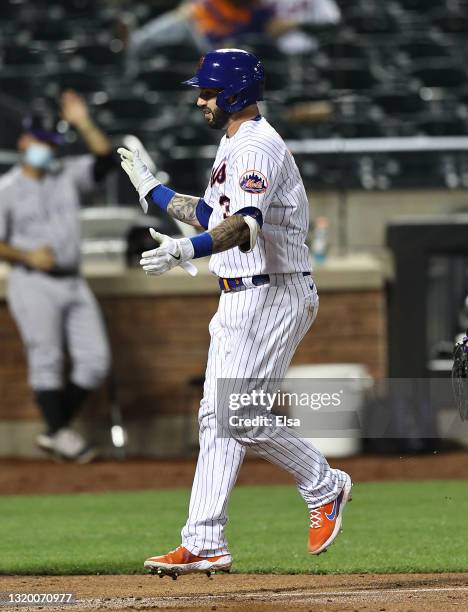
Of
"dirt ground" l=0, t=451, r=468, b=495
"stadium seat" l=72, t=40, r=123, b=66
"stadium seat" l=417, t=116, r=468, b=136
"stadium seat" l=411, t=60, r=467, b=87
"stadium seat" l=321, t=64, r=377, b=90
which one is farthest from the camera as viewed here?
"stadium seat" l=72, t=40, r=123, b=66

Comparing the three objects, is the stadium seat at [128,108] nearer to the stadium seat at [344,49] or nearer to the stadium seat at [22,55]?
the stadium seat at [22,55]

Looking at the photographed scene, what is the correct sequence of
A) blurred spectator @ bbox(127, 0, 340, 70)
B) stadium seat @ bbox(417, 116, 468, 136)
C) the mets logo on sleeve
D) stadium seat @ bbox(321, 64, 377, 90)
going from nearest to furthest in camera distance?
the mets logo on sleeve < stadium seat @ bbox(417, 116, 468, 136) < blurred spectator @ bbox(127, 0, 340, 70) < stadium seat @ bbox(321, 64, 377, 90)

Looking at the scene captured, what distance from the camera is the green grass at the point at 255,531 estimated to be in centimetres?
543

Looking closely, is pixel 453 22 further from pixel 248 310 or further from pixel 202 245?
pixel 202 245

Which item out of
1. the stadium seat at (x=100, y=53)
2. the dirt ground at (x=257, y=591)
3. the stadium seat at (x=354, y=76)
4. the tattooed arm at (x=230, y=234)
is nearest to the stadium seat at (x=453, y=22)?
the stadium seat at (x=354, y=76)

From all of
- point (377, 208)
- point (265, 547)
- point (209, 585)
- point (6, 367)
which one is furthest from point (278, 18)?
point (209, 585)

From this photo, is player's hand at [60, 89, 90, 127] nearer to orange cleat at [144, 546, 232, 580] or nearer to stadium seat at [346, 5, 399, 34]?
orange cleat at [144, 546, 232, 580]

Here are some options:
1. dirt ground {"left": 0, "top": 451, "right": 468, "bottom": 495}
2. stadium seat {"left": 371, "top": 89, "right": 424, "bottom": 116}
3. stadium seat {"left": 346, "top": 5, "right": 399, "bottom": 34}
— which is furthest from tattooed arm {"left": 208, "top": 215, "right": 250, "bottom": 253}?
stadium seat {"left": 346, "top": 5, "right": 399, "bottom": 34}

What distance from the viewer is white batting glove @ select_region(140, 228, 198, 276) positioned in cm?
407

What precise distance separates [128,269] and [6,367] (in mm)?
1298

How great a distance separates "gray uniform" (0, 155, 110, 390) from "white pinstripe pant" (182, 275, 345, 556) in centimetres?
523

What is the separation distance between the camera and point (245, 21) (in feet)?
47.5

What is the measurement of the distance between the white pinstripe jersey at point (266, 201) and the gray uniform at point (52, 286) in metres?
5.18

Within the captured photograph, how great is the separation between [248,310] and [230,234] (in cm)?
40
